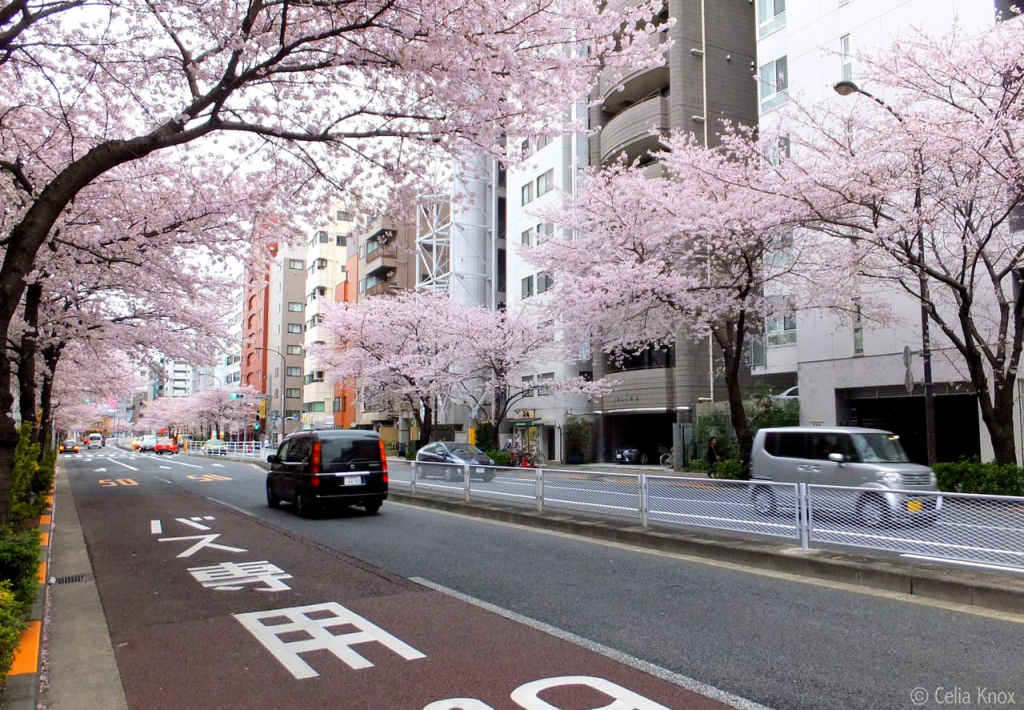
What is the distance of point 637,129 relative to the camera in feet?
106

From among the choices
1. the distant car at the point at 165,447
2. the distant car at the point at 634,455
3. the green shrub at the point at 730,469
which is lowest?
→ the distant car at the point at 165,447

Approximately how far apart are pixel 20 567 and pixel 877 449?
37.5 feet

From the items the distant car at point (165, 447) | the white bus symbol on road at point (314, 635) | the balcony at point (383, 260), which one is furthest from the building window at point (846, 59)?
the distant car at point (165, 447)

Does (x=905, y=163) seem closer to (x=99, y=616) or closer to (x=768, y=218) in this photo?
(x=768, y=218)

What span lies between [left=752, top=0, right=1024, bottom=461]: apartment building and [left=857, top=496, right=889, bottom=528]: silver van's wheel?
13956 millimetres

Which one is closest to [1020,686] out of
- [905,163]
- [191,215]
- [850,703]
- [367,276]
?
[850,703]

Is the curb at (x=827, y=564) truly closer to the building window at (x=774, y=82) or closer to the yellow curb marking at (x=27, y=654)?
the yellow curb marking at (x=27, y=654)

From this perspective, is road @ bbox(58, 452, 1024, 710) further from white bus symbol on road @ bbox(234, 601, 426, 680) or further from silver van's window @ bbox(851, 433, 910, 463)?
silver van's window @ bbox(851, 433, 910, 463)

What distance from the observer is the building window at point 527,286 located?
3931 cm

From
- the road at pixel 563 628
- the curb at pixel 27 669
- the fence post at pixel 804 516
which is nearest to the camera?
the curb at pixel 27 669

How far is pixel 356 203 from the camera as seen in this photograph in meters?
9.58

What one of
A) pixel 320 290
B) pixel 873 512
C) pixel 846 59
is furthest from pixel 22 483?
pixel 320 290

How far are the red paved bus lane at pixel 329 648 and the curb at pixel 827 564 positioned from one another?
12.6ft

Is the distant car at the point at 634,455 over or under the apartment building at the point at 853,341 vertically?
under
